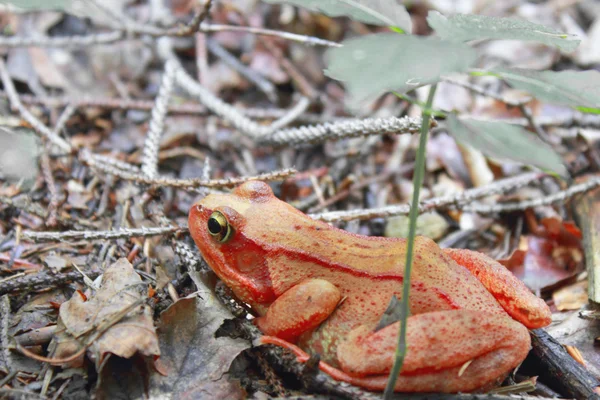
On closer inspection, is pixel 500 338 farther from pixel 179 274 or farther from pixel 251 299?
pixel 179 274

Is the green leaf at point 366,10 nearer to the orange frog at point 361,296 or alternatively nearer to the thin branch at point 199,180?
the orange frog at point 361,296

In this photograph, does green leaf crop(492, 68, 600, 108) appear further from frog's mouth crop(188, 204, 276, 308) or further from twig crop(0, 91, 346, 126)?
twig crop(0, 91, 346, 126)

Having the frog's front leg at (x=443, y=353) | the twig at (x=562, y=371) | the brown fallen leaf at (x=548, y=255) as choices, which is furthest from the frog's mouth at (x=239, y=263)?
the brown fallen leaf at (x=548, y=255)

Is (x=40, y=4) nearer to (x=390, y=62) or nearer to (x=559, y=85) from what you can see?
(x=390, y=62)

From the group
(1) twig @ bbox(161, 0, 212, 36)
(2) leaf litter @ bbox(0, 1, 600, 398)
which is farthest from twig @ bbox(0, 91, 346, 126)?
(1) twig @ bbox(161, 0, 212, 36)

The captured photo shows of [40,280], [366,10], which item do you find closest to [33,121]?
[40,280]

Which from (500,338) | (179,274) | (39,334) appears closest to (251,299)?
(179,274)
